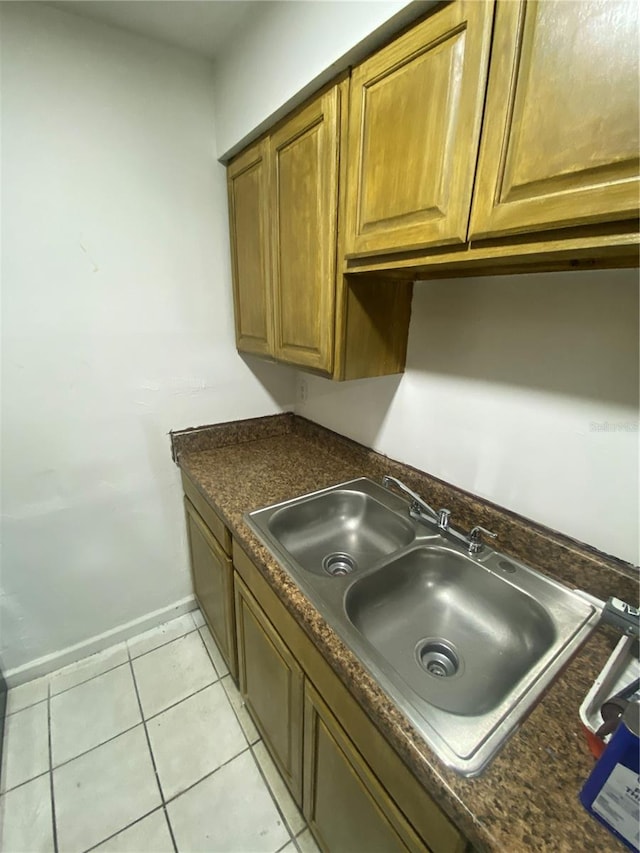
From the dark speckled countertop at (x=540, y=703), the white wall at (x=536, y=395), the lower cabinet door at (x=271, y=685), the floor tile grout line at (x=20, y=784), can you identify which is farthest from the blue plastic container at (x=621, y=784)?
the floor tile grout line at (x=20, y=784)

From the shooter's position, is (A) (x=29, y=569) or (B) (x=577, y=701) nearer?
(B) (x=577, y=701)

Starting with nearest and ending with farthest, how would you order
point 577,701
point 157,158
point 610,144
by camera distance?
point 610,144, point 577,701, point 157,158

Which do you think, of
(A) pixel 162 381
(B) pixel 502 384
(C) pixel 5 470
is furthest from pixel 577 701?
(C) pixel 5 470

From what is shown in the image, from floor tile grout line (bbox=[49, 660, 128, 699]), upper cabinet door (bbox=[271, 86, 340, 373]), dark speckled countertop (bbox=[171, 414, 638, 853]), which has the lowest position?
floor tile grout line (bbox=[49, 660, 128, 699])

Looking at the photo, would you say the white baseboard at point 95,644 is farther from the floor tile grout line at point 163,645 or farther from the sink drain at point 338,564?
the sink drain at point 338,564

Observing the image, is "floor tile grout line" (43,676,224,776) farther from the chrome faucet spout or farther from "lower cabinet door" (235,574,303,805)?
the chrome faucet spout

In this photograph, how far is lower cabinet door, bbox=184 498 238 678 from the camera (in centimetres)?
133

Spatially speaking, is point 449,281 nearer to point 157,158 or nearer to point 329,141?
point 329,141

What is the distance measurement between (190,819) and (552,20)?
6.99 feet

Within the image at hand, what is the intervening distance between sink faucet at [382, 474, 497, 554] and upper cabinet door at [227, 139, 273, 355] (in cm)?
78

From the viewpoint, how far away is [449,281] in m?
1.10

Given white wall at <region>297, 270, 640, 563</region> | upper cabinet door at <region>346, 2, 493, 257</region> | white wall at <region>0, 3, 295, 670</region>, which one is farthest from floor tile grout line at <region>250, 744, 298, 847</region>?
upper cabinet door at <region>346, 2, 493, 257</region>

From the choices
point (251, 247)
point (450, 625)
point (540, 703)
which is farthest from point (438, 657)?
point (251, 247)

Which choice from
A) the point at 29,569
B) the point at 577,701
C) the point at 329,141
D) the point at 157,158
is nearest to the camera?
the point at 577,701
